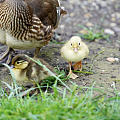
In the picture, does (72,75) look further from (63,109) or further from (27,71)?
(63,109)

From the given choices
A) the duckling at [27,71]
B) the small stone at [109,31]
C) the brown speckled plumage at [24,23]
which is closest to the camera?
the duckling at [27,71]

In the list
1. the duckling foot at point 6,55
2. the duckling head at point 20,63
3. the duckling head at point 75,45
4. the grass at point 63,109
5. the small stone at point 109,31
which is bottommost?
the grass at point 63,109

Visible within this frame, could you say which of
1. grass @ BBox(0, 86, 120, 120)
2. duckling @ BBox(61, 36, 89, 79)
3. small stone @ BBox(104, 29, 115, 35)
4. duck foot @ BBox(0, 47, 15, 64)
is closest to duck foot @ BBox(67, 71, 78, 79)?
duckling @ BBox(61, 36, 89, 79)

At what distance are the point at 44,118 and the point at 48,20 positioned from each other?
91.3 inches

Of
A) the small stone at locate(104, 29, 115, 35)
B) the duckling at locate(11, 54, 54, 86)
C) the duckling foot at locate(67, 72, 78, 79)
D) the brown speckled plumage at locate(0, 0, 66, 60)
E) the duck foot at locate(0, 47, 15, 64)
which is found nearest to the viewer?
the duckling at locate(11, 54, 54, 86)

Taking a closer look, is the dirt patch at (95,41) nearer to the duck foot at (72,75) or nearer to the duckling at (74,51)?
the duck foot at (72,75)

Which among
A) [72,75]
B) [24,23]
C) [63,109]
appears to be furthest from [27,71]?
[63,109]

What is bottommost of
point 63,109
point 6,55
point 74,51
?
point 63,109

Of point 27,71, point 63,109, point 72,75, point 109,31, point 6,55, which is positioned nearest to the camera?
point 63,109

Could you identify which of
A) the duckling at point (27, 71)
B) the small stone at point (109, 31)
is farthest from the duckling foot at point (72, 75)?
the small stone at point (109, 31)

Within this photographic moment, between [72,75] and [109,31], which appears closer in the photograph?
[72,75]

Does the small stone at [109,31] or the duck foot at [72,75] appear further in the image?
the small stone at [109,31]

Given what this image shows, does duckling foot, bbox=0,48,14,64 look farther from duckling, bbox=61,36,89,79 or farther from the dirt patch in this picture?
duckling, bbox=61,36,89,79

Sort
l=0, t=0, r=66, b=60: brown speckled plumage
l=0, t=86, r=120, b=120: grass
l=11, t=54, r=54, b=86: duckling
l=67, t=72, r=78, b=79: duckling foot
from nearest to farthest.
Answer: l=0, t=86, r=120, b=120: grass < l=11, t=54, r=54, b=86: duckling < l=67, t=72, r=78, b=79: duckling foot < l=0, t=0, r=66, b=60: brown speckled plumage
